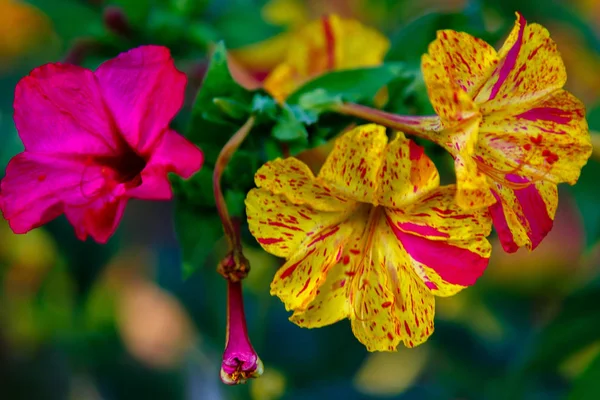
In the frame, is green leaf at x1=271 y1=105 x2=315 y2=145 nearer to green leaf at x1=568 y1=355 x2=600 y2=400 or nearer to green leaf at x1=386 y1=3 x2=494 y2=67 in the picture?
green leaf at x1=386 y1=3 x2=494 y2=67

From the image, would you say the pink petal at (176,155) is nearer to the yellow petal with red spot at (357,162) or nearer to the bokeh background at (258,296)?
the yellow petal with red spot at (357,162)

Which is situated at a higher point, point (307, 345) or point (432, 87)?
point (432, 87)

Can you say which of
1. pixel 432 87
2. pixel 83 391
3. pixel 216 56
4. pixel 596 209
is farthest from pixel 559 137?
pixel 83 391

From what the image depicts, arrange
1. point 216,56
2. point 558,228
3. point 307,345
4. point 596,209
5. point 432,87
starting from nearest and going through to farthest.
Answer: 1. point 432,87
2. point 216,56
3. point 596,209
4. point 307,345
5. point 558,228

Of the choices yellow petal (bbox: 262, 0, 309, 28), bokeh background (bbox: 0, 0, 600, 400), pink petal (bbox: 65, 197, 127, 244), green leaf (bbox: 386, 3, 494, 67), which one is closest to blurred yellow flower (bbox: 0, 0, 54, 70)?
bokeh background (bbox: 0, 0, 600, 400)

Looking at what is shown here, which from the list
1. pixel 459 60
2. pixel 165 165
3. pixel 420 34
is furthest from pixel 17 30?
pixel 459 60

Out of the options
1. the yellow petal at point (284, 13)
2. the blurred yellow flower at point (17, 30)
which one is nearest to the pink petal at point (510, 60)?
the yellow petal at point (284, 13)

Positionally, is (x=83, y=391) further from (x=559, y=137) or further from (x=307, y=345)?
(x=559, y=137)
